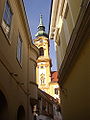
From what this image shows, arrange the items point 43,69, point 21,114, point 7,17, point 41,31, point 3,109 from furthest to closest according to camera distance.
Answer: point 41,31 → point 43,69 → point 21,114 → point 7,17 → point 3,109

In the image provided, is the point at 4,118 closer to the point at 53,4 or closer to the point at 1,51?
the point at 1,51

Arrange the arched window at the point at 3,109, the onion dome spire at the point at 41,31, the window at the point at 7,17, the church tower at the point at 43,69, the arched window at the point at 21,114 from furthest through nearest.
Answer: the onion dome spire at the point at 41,31
the church tower at the point at 43,69
the arched window at the point at 21,114
the window at the point at 7,17
the arched window at the point at 3,109

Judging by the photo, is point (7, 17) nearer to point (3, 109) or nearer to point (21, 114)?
point (3, 109)

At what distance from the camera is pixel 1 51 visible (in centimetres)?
590

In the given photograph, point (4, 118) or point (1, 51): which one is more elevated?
point (1, 51)

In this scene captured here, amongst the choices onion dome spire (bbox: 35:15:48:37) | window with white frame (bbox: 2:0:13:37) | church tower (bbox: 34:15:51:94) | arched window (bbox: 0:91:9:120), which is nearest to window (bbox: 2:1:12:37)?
window with white frame (bbox: 2:0:13:37)

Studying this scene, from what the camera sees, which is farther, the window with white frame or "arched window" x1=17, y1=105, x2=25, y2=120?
"arched window" x1=17, y1=105, x2=25, y2=120

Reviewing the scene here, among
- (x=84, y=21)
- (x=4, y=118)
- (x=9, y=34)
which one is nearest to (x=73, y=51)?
(x=84, y=21)

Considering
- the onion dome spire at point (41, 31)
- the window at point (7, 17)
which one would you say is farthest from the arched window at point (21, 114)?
the onion dome spire at point (41, 31)

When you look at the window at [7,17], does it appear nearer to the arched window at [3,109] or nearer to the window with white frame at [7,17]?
the window with white frame at [7,17]

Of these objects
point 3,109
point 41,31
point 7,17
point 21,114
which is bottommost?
point 21,114

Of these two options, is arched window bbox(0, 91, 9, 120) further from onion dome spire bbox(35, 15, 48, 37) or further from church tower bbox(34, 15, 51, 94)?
onion dome spire bbox(35, 15, 48, 37)

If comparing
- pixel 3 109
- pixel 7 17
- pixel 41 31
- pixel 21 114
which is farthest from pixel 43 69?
pixel 3 109

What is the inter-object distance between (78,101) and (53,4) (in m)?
6.24
